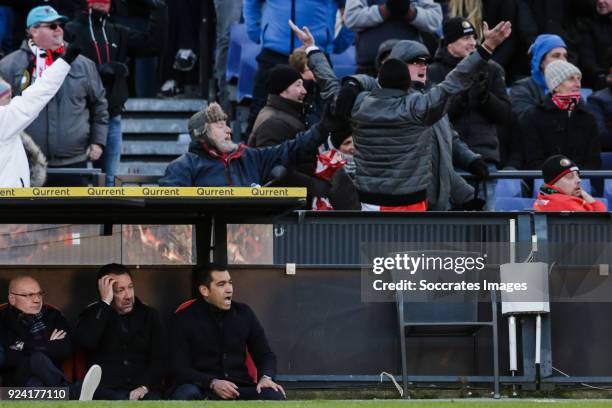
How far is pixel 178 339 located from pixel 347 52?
7.35 meters

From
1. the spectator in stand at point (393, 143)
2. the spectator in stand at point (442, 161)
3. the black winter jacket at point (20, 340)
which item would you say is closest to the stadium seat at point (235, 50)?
the spectator in stand at point (442, 161)

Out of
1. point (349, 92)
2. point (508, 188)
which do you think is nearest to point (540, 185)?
point (508, 188)

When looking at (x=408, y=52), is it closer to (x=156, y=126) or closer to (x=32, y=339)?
(x=32, y=339)

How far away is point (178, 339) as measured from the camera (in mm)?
12727

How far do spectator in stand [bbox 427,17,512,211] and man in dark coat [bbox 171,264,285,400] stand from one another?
3.56 meters

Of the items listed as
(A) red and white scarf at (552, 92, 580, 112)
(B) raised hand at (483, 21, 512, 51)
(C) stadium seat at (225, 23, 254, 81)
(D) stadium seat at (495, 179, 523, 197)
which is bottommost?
(D) stadium seat at (495, 179, 523, 197)

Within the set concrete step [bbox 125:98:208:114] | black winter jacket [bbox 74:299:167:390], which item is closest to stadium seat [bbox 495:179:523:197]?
black winter jacket [bbox 74:299:167:390]

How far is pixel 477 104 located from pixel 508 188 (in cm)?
77

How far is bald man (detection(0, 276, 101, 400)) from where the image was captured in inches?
494

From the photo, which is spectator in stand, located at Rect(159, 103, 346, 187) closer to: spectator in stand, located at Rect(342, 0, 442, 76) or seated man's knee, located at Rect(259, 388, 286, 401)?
seated man's knee, located at Rect(259, 388, 286, 401)

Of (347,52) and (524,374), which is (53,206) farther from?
(347,52)

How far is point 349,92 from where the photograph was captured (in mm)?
14117

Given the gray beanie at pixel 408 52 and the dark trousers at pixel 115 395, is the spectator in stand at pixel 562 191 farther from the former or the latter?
the dark trousers at pixel 115 395

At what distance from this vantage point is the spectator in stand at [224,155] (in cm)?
1375
